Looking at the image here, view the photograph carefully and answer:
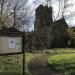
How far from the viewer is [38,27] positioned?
5806 cm

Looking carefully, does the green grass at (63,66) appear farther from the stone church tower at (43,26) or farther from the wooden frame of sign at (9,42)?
the stone church tower at (43,26)

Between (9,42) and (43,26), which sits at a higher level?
(43,26)

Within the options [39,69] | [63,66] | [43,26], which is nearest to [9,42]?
[39,69]

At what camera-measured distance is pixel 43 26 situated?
2370 inches

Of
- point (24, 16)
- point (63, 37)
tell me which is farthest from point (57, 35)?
point (24, 16)

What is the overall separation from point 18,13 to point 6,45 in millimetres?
27256

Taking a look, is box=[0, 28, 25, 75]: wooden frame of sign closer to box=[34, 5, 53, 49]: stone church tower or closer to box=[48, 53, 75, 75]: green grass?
box=[48, 53, 75, 75]: green grass

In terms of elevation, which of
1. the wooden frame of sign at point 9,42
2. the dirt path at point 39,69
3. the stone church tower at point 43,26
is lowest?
the dirt path at point 39,69

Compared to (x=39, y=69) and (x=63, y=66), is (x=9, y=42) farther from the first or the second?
(x=63, y=66)

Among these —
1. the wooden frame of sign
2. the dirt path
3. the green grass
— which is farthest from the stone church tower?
the wooden frame of sign

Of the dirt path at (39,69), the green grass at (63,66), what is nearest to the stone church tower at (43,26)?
the green grass at (63,66)

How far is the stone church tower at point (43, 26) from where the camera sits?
54.2m

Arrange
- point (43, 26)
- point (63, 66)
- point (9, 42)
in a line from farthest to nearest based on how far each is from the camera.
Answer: point (43, 26) → point (63, 66) → point (9, 42)

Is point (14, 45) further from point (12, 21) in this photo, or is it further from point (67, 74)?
point (12, 21)
